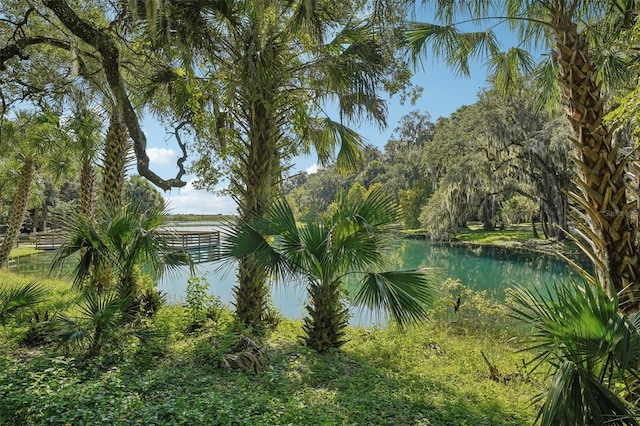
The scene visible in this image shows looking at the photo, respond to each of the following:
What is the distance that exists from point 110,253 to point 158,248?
558 mm

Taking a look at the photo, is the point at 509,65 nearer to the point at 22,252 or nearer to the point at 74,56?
the point at 74,56

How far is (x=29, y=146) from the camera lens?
30.1ft

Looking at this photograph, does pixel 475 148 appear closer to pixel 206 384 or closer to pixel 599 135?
pixel 599 135

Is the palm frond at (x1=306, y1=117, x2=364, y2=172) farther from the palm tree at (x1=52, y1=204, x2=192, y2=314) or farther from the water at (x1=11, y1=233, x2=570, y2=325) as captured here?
the palm tree at (x1=52, y1=204, x2=192, y2=314)

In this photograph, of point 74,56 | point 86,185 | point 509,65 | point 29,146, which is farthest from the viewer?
point 29,146

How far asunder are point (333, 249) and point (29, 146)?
29.9 feet

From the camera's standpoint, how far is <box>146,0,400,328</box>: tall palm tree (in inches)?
198

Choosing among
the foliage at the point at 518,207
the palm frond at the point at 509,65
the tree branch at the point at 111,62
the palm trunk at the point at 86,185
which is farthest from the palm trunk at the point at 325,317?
the foliage at the point at 518,207

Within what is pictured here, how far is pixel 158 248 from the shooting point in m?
4.39

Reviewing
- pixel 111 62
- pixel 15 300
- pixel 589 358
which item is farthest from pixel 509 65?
pixel 15 300

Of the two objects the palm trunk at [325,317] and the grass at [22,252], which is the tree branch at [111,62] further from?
→ the grass at [22,252]

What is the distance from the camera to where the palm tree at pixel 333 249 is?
13.4ft

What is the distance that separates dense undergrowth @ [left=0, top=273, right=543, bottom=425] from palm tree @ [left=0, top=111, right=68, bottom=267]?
189 inches

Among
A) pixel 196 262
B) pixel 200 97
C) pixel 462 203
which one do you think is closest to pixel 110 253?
pixel 196 262
